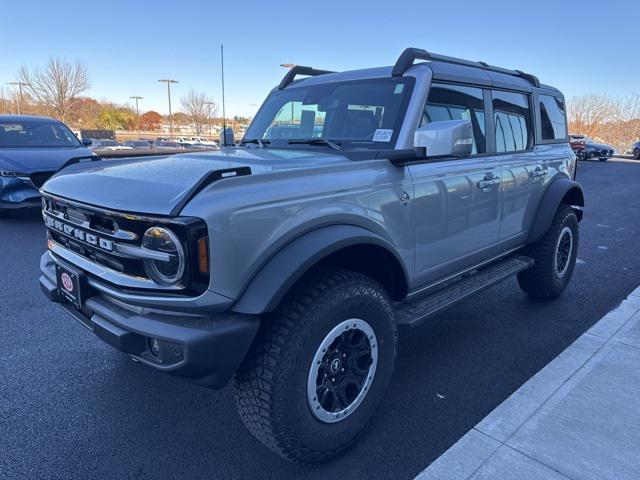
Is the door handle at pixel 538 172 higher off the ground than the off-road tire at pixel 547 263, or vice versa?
the door handle at pixel 538 172

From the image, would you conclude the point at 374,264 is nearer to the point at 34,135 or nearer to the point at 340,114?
the point at 340,114

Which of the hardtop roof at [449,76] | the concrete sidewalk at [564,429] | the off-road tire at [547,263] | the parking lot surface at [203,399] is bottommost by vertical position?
the parking lot surface at [203,399]

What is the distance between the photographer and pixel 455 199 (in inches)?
124

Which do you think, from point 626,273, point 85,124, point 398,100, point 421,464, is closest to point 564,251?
point 626,273

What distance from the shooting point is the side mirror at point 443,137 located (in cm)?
266

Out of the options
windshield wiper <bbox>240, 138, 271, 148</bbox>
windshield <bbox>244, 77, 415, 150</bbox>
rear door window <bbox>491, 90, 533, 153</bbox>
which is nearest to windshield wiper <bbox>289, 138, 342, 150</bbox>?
windshield <bbox>244, 77, 415, 150</bbox>

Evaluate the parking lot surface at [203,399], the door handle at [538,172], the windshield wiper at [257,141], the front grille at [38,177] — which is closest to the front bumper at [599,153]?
the parking lot surface at [203,399]

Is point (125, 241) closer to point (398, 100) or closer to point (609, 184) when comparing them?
point (398, 100)

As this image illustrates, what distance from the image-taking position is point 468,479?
7.38 ft

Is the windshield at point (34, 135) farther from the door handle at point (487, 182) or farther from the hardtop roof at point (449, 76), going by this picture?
the door handle at point (487, 182)

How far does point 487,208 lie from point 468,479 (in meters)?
1.93

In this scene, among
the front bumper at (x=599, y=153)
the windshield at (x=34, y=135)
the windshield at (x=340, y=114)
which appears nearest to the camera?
the windshield at (x=340, y=114)

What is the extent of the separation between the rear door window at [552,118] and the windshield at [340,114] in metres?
2.11

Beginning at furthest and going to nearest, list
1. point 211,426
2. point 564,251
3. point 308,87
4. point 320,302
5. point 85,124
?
point 85,124
point 564,251
point 308,87
point 211,426
point 320,302
